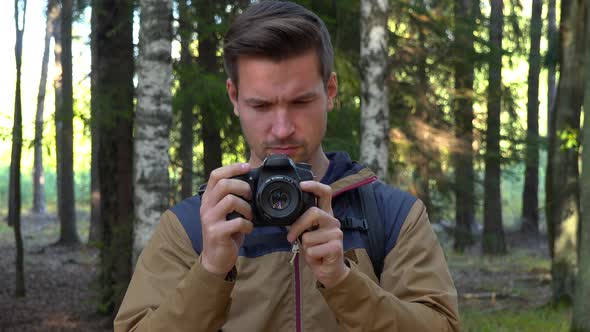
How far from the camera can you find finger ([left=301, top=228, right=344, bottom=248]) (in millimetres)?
2053

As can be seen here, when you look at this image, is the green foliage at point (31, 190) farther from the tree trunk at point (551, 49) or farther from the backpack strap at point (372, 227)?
the backpack strap at point (372, 227)

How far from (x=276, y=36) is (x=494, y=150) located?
15.7m

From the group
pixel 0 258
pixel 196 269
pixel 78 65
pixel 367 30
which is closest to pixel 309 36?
pixel 196 269

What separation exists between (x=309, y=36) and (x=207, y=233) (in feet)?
2.11

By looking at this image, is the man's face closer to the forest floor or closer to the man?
the man

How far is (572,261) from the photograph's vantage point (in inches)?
469

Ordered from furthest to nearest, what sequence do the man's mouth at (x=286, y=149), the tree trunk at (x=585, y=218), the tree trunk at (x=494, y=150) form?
the tree trunk at (x=494, y=150) → the tree trunk at (x=585, y=218) → the man's mouth at (x=286, y=149)

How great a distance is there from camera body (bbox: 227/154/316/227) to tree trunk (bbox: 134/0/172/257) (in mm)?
6156

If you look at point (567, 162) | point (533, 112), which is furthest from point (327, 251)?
point (533, 112)

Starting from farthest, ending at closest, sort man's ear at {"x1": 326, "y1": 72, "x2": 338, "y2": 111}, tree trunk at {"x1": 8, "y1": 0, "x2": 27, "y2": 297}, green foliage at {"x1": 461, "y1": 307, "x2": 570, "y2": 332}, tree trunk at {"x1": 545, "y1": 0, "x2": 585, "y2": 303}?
tree trunk at {"x1": 8, "y1": 0, "x2": 27, "y2": 297} → tree trunk at {"x1": 545, "y1": 0, "x2": 585, "y2": 303} → green foliage at {"x1": 461, "y1": 307, "x2": 570, "y2": 332} → man's ear at {"x1": 326, "y1": 72, "x2": 338, "y2": 111}

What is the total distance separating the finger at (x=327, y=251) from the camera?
2043 mm

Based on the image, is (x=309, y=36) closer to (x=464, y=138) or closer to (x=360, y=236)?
(x=360, y=236)

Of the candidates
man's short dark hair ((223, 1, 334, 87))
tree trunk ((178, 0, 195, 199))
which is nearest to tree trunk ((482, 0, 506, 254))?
tree trunk ((178, 0, 195, 199))

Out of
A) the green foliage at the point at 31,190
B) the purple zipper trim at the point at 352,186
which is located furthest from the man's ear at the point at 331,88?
the green foliage at the point at 31,190
